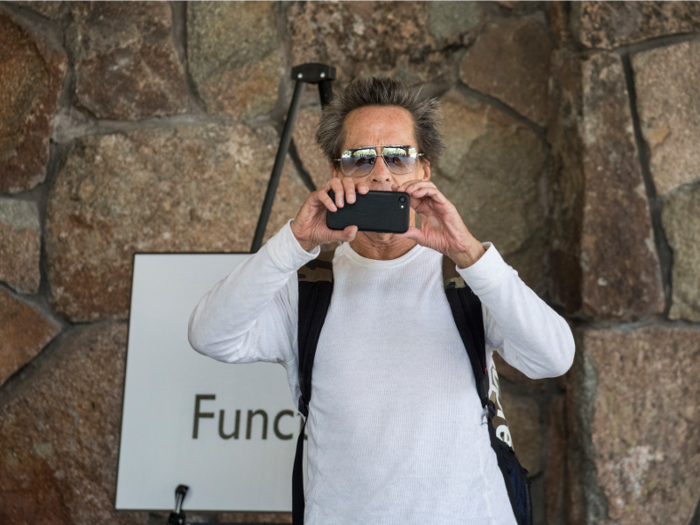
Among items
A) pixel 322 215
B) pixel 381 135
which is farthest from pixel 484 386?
pixel 381 135

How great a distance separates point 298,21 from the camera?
194 centimetres

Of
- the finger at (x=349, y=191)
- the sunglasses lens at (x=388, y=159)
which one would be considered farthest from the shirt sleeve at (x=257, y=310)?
the sunglasses lens at (x=388, y=159)

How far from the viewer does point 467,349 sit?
41.9 inches

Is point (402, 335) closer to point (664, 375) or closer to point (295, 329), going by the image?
point (295, 329)

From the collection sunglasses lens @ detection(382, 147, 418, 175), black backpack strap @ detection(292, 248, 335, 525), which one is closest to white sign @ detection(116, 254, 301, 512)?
black backpack strap @ detection(292, 248, 335, 525)

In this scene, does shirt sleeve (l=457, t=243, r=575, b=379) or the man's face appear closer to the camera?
shirt sleeve (l=457, t=243, r=575, b=379)

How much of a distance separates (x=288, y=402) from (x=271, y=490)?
0.21 m

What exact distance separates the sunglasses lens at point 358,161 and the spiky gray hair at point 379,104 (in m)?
0.07

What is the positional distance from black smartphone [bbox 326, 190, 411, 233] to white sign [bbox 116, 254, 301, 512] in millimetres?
568

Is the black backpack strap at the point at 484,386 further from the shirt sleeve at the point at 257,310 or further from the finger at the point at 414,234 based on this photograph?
the shirt sleeve at the point at 257,310

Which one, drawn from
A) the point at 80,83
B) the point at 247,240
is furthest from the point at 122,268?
the point at 80,83

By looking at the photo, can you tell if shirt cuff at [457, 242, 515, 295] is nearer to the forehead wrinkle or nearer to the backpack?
the backpack

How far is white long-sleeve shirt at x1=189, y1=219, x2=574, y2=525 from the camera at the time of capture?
986mm

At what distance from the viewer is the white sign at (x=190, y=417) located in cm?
143
